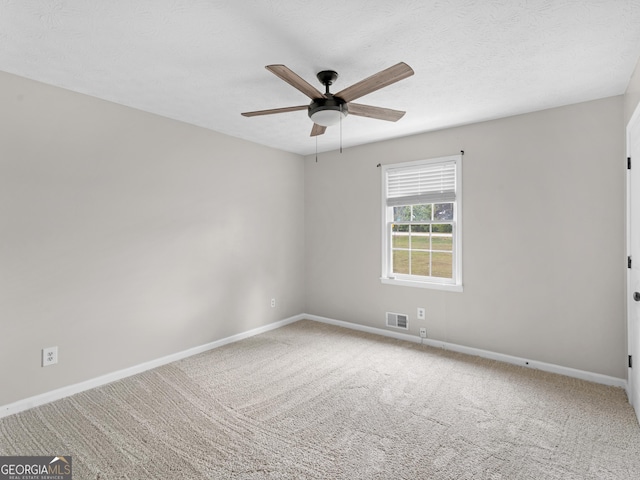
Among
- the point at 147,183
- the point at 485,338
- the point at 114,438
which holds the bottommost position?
the point at 114,438

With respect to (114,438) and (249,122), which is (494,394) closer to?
(114,438)

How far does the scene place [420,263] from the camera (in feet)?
13.4

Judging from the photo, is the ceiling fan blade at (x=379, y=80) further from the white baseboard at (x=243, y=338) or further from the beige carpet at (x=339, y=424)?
the white baseboard at (x=243, y=338)

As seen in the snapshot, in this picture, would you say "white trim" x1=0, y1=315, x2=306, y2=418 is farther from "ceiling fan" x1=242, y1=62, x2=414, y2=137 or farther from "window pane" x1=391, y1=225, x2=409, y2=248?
"ceiling fan" x1=242, y1=62, x2=414, y2=137

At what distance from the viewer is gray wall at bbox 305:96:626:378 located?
288 cm

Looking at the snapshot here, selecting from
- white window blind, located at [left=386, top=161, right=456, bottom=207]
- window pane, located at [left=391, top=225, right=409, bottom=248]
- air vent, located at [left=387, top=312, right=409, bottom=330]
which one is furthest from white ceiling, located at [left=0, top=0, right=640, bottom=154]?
air vent, located at [left=387, top=312, right=409, bottom=330]

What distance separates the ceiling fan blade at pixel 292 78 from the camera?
1834 millimetres

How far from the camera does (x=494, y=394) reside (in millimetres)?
2760

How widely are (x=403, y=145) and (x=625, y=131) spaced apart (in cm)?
201

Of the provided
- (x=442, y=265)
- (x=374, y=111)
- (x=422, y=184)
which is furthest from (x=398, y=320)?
(x=374, y=111)

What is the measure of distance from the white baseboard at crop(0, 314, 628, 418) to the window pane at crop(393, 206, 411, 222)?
56.1 inches

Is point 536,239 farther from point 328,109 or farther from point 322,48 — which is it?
point 322,48

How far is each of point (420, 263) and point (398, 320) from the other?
76 cm

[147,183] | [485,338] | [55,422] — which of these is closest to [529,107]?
[485,338]
